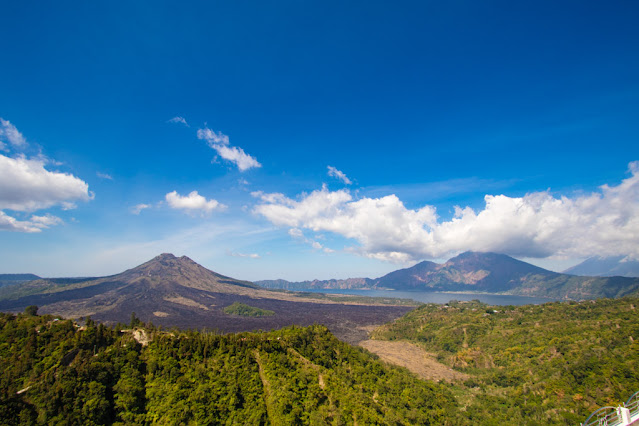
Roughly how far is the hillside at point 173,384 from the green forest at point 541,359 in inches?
573

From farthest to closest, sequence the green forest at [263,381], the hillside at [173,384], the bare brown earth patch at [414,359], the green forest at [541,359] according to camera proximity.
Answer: the bare brown earth patch at [414,359]
the green forest at [541,359]
the green forest at [263,381]
the hillside at [173,384]

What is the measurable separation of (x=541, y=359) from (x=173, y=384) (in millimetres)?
75463

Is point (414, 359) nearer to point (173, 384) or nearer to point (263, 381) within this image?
point (263, 381)

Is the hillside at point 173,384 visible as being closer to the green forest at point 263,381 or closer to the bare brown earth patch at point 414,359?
the green forest at point 263,381

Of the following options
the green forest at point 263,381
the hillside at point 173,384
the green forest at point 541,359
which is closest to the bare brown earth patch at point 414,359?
the green forest at point 541,359

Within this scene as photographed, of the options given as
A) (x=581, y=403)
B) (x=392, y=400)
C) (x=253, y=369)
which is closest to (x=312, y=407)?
(x=253, y=369)

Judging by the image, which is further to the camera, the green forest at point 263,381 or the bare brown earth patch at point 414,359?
the bare brown earth patch at point 414,359

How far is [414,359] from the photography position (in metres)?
86.9

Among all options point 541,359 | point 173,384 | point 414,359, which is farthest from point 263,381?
point 414,359

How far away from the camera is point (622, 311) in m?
76.4

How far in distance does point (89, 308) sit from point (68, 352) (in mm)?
191675

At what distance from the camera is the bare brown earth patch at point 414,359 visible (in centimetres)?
7198

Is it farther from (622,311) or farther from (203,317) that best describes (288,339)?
(203,317)

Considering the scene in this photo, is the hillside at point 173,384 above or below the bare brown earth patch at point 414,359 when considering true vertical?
above
